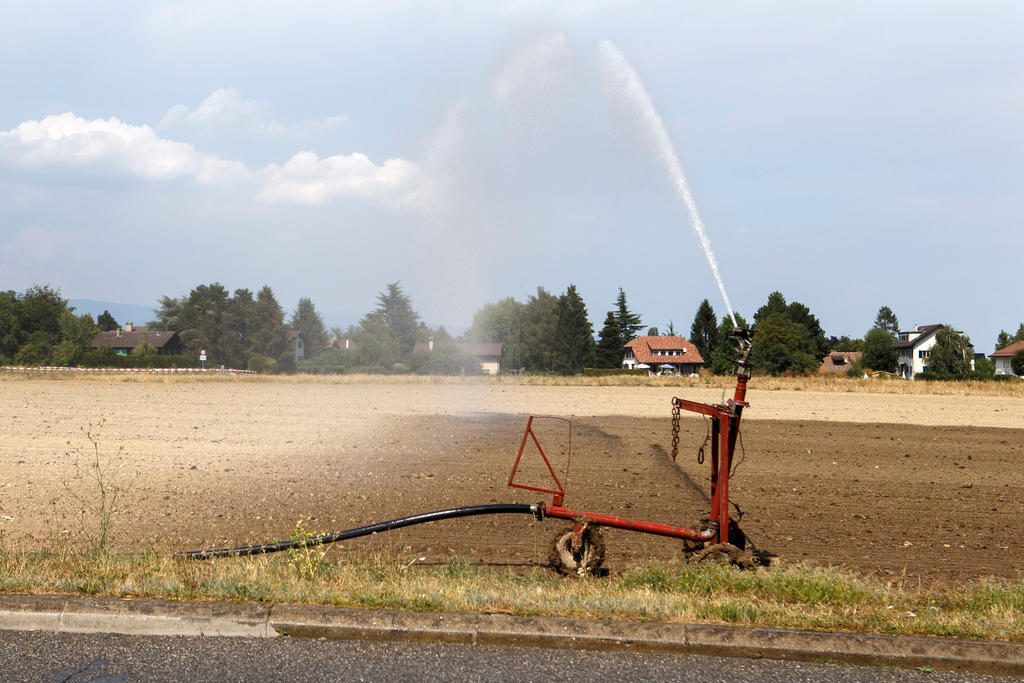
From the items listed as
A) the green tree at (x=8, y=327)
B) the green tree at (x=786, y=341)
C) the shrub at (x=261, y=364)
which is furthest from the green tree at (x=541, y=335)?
the green tree at (x=8, y=327)

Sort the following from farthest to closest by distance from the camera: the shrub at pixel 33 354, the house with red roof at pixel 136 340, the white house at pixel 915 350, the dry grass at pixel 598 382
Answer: the white house at pixel 915 350 → the house with red roof at pixel 136 340 → the shrub at pixel 33 354 → the dry grass at pixel 598 382

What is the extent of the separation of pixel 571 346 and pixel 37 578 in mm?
74751

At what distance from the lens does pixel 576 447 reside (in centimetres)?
1628

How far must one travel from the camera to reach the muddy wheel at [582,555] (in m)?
7.13

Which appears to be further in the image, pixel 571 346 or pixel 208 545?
pixel 571 346

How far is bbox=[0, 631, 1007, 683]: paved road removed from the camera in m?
4.71

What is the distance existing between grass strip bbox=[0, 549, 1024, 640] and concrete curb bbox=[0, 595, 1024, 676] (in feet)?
0.53

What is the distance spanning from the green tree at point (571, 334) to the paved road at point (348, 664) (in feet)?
242

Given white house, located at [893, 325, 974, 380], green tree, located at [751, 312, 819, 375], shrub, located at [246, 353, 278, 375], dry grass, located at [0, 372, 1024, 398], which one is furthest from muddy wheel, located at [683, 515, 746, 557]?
white house, located at [893, 325, 974, 380]

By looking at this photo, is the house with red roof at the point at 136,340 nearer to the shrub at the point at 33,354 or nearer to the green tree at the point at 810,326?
the shrub at the point at 33,354

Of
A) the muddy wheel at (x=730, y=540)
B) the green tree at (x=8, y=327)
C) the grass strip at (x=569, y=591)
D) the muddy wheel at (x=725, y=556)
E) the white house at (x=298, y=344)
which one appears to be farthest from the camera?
the white house at (x=298, y=344)

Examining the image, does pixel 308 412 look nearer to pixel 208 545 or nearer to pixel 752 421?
pixel 752 421

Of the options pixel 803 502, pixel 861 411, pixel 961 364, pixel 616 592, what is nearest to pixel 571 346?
pixel 961 364

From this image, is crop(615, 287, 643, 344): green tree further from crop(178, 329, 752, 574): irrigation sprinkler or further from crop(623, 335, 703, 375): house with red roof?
crop(178, 329, 752, 574): irrigation sprinkler
